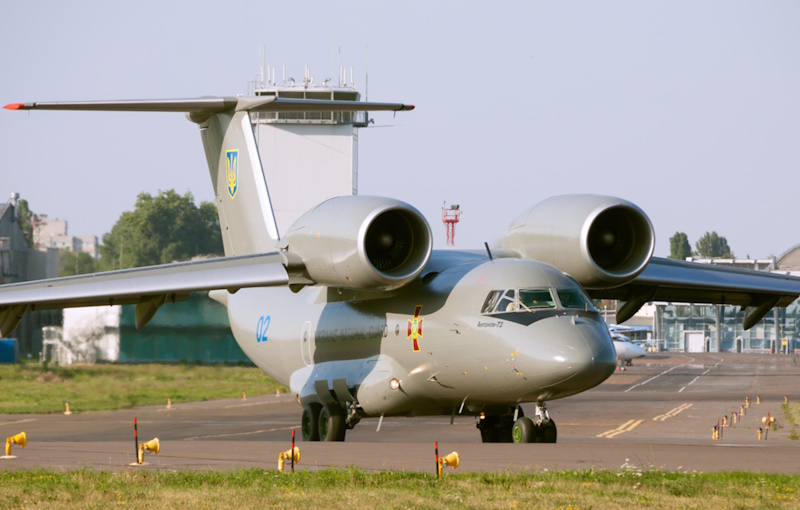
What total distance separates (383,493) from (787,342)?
113759 millimetres

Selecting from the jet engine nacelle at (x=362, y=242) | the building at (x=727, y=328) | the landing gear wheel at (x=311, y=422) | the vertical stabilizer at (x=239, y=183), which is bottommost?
the building at (x=727, y=328)

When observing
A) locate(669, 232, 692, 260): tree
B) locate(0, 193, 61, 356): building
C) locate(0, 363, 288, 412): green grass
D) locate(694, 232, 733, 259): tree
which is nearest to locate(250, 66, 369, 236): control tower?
locate(0, 193, 61, 356): building

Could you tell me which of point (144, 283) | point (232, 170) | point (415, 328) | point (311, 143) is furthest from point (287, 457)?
A: point (311, 143)

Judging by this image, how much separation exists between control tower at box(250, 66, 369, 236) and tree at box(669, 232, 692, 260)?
4005 inches

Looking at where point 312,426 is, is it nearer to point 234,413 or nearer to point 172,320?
point 234,413

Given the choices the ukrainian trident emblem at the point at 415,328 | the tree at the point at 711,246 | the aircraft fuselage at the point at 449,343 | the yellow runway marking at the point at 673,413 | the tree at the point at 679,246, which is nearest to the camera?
the aircraft fuselage at the point at 449,343

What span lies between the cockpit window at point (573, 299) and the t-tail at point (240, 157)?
6.45 meters

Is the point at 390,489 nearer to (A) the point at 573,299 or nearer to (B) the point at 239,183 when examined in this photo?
(A) the point at 573,299

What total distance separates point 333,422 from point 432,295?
3.28 m

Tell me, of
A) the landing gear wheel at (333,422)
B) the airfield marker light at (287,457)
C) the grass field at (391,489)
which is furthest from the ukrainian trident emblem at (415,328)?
the grass field at (391,489)

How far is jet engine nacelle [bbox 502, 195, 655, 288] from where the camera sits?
19281mm

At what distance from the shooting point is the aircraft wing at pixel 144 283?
1914cm

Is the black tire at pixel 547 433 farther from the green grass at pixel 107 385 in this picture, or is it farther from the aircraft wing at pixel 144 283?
the green grass at pixel 107 385

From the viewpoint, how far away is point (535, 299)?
1756 cm
